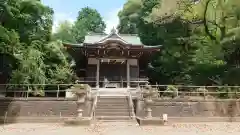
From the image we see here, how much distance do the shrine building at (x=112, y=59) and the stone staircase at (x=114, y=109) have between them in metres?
4.91

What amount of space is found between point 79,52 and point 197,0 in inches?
403

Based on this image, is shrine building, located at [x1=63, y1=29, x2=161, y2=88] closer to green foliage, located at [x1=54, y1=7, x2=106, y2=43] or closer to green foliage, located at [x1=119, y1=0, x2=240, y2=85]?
green foliage, located at [x1=119, y1=0, x2=240, y2=85]

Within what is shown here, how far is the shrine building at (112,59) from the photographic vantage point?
23.3 metres

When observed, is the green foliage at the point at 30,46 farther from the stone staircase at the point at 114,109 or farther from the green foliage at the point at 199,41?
the green foliage at the point at 199,41

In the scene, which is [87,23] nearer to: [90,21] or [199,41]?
[90,21]

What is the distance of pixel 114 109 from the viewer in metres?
17.4

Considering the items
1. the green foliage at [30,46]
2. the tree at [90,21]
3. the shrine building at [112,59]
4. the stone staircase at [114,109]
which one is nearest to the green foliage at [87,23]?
the tree at [90,21]

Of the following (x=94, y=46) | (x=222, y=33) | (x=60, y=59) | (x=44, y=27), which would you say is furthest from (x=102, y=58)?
(x=222, y=33)

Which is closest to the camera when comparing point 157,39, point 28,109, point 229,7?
point 28,109

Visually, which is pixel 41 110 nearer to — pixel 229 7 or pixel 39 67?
pixel 39 67

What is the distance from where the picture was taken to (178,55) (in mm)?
26062

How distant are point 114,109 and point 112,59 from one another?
7.91 metres

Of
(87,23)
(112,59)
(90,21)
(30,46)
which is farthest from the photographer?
(90,21)

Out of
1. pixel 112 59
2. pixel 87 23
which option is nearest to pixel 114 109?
pixel 112 59
